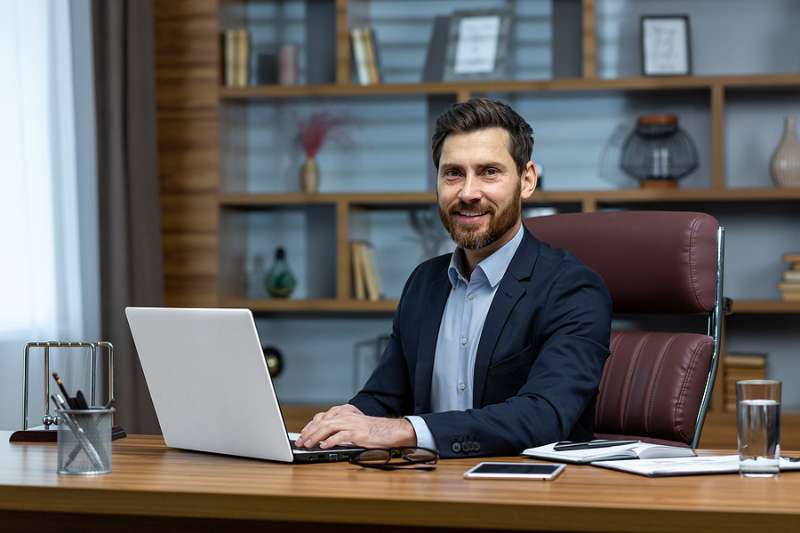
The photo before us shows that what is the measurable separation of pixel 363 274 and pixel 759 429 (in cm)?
286

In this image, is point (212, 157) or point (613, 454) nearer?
point (613, 454)

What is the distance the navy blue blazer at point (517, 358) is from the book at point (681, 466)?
0.68ft

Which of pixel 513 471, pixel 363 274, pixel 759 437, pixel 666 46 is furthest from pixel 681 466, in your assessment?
pixel 666 46

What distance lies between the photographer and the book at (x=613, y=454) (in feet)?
5.29

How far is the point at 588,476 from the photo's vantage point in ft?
4.92

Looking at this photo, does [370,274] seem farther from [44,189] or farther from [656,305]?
[656,305]

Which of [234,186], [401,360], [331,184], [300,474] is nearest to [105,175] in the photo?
[234,186]

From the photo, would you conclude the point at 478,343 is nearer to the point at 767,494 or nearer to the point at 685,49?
the point at 767,494

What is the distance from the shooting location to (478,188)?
7.09 ft

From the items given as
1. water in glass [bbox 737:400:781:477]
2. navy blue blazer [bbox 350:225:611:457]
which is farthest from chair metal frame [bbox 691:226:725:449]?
water in glass [bbox 737:400:781:477]

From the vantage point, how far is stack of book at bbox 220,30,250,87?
432cm

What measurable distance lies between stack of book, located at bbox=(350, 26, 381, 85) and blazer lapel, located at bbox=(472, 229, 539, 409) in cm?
228

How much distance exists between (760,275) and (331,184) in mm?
1657

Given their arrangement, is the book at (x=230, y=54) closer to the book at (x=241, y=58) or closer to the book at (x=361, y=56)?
the book at (x=241, y=58)
